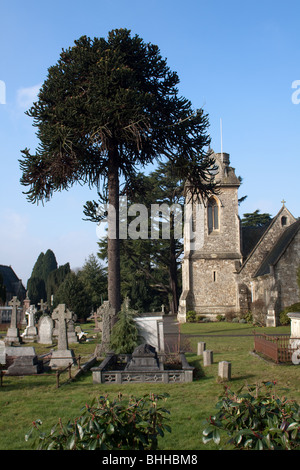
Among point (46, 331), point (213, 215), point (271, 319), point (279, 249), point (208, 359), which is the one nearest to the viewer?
point (208, 359)

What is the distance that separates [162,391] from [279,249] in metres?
21.5

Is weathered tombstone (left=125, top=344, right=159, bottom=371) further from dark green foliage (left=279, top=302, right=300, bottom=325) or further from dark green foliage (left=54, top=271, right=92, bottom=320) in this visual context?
dark green foliage (left=54, top=271, right=92, bottom=320)

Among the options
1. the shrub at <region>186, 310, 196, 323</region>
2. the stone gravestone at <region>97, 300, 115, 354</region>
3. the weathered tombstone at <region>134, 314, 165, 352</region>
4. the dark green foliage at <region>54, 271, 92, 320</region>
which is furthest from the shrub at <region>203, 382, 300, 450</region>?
the dark green foliage at <region>54, 271, 92, 320</region>

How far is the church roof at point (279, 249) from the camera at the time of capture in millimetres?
26047

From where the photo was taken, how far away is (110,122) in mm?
13820

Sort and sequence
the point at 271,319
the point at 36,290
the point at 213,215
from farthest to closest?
the point at 36,290
the point at 213,215
the point at 271,319

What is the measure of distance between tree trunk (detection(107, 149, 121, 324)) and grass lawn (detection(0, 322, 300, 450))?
3944 millimetres

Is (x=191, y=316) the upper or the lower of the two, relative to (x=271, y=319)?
lower

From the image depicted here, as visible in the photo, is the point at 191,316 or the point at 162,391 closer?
Answer: the point at 162,391

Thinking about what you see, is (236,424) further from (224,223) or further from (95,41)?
(224,223)

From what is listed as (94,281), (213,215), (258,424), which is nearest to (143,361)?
(258,424)

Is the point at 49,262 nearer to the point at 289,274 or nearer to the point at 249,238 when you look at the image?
the point at 249,238

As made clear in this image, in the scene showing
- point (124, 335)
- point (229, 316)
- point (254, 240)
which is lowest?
point (229, 316)

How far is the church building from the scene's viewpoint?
30094 mm
